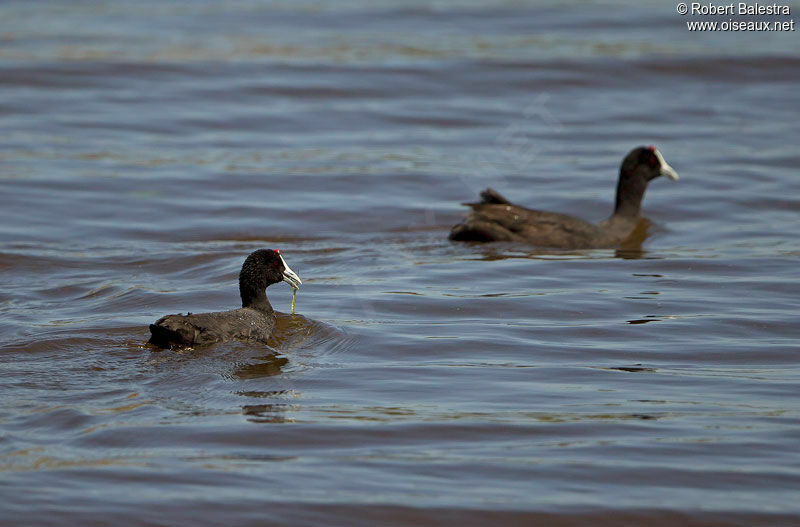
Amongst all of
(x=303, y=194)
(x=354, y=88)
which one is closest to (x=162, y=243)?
(x=303, y=194)

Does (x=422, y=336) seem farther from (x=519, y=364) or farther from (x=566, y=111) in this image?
(x=566, y=111)

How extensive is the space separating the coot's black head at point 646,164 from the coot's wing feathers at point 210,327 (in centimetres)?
546

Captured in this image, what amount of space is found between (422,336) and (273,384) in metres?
1.45

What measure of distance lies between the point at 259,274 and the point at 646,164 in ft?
18.2

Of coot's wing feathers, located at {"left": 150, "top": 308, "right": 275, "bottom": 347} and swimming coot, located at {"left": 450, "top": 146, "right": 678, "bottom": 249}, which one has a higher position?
swimming coot, located at {"left": 450, "top": 146, "right": 678, "bottom": 249}

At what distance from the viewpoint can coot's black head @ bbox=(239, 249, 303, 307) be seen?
333 inches

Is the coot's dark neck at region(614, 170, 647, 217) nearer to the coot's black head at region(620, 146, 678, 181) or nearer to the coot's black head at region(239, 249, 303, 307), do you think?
the coot's black head at region(620, 146, 678, 181)

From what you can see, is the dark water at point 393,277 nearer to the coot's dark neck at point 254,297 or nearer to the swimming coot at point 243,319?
the swimming coot at point 243,319

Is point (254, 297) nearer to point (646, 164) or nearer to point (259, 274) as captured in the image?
point (259, 274)

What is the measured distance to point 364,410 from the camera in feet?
21.8

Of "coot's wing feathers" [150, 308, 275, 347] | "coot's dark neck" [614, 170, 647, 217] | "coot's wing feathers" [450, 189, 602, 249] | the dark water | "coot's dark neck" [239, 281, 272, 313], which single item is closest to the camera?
the dark water

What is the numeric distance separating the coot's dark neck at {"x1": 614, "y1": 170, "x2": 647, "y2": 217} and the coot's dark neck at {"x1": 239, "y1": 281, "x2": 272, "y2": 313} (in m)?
5.04

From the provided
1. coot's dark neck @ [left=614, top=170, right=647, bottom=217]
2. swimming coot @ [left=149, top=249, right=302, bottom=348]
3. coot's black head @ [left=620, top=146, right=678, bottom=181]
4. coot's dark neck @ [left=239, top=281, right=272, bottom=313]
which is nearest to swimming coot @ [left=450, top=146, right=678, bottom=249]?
coot's dark neck @ [left=614, top=170, right=647, bottom=217]

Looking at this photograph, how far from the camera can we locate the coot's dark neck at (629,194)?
40.4 feet
